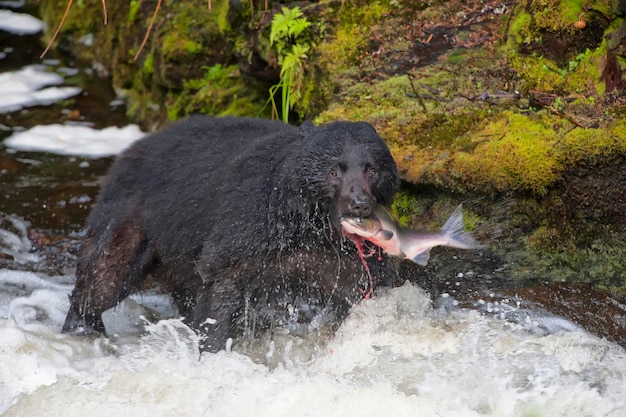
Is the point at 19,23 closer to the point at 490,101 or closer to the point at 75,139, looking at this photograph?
the point at 75,139

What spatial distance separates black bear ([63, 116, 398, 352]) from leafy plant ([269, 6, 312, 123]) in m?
1.47

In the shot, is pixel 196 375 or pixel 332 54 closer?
pixel 196 375

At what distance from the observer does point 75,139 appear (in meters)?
11.8

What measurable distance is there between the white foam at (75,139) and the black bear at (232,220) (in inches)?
147

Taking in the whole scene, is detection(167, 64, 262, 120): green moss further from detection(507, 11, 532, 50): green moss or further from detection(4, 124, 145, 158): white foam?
detection(507, 11, 532, 50): green moss

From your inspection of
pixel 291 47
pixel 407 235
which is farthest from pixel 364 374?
pixel 291 47

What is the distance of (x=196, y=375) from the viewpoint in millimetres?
6242

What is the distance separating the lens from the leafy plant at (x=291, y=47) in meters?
9.09

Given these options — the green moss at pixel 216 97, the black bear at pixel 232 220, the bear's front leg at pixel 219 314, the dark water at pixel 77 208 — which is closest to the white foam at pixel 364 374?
the bear's front leg at pixel 219 314

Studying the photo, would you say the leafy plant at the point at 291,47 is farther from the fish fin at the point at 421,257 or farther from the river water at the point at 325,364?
the fish fin at the point at 421,257

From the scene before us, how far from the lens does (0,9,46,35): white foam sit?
1532cm

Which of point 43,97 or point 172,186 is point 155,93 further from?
point 172,186

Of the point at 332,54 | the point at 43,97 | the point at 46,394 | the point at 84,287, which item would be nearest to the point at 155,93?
the point at 43,97

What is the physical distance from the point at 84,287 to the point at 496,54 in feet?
14.1
